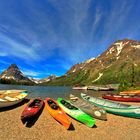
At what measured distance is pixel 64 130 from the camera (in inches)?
719

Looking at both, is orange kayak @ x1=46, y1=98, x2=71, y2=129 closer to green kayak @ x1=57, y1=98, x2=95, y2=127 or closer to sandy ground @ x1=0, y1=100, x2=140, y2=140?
sandy ground @ x1=0, y1=100, x2=140, y2=140

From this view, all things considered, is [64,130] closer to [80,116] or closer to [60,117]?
[60,117]

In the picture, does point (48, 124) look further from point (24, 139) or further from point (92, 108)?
point (92, 108)

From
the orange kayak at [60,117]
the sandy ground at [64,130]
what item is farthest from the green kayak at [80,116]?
the orange kayak at [60,117]

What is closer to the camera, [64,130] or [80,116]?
[64,130]

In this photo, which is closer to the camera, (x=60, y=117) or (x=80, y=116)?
(x=60, y=117)

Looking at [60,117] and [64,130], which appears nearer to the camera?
[64,130]

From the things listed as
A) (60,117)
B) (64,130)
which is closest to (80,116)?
(60,117)

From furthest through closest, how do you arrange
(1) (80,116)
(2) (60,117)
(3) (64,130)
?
(1) (80,116) → (2) (60,117) → (3) (64,130)

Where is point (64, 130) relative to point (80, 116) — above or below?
below

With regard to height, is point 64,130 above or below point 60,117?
below

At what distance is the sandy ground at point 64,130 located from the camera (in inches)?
650

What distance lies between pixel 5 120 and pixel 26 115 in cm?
335

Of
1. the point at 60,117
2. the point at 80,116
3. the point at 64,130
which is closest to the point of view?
the point at 64,130
